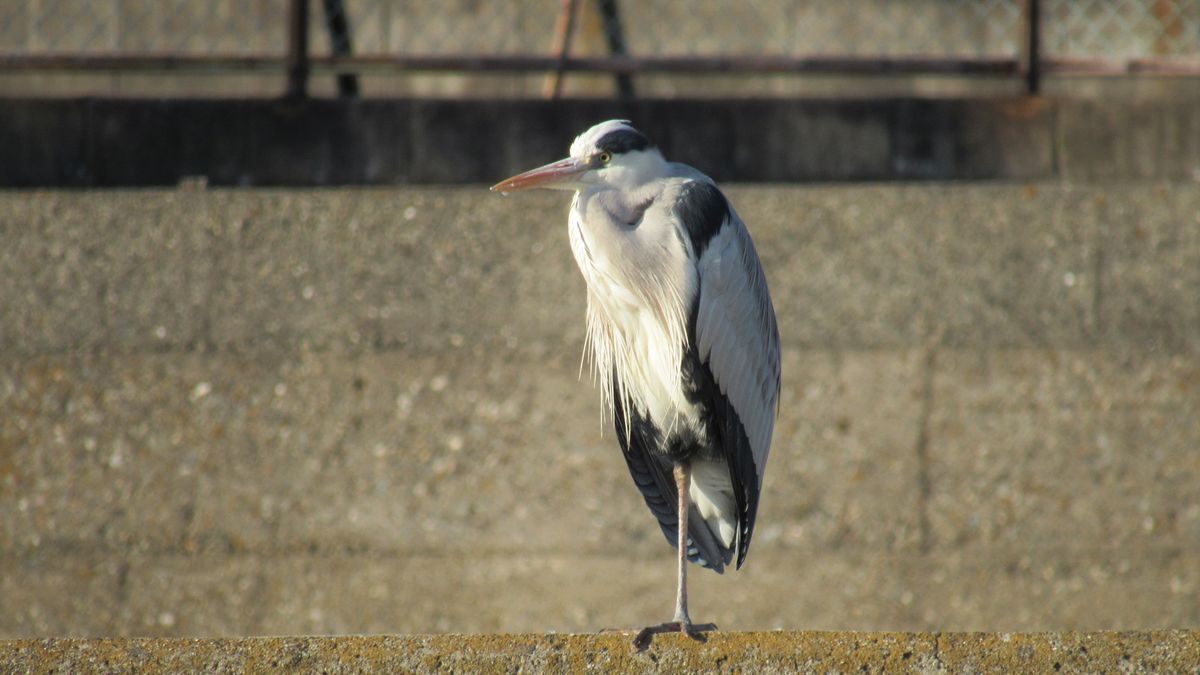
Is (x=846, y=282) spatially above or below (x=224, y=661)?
below

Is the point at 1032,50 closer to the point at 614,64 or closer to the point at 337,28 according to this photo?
the point at 614,64

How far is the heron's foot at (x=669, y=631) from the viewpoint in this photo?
2.27m

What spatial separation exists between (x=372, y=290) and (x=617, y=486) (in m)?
1.03

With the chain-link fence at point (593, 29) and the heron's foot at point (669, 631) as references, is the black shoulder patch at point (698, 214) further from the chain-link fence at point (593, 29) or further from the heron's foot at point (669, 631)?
the chain-link fence at point (593, 29)

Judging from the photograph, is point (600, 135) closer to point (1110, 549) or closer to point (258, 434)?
point (258, 434)

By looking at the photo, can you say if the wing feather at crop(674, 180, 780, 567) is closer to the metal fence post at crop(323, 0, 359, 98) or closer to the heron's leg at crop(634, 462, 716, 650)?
the heron's leg at crop(634, 462, 716, 650)

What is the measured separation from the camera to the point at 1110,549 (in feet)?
12.9

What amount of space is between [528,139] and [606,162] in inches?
49.6

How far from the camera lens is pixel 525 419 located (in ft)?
13.1

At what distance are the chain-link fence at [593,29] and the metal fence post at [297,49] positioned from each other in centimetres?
12

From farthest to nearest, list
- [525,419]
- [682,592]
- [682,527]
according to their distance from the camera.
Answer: [525,419] → [682,527] → [682,592]

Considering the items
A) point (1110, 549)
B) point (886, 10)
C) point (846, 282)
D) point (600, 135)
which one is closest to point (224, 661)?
point (600, 135)

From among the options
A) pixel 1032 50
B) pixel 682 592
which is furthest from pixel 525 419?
pixel 1032 50

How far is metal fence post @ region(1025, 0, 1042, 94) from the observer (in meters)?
4.05
